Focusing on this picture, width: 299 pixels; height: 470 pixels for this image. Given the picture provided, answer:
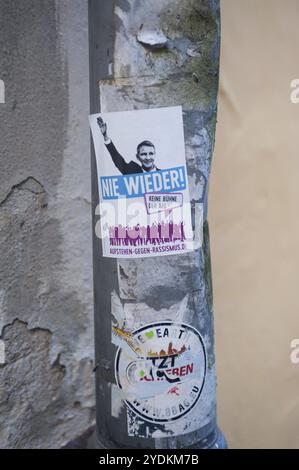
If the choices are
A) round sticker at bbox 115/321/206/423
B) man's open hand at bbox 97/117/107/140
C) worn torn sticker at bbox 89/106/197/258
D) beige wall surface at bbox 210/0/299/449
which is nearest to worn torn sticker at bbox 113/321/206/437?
round sticker at bbox 115/321/206/423

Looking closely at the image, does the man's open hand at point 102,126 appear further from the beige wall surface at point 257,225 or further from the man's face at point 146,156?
the beige wall surface at point 257,225

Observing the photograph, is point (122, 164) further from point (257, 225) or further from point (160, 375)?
point (257, 225)

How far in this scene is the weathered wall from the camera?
6.11 feet

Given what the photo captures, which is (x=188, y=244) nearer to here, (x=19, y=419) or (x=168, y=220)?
(x=168, y=220)

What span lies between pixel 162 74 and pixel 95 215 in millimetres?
466

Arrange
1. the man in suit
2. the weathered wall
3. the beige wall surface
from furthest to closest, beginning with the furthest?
1. the beige wall surface
2. the weathered wall
3. the man in suit

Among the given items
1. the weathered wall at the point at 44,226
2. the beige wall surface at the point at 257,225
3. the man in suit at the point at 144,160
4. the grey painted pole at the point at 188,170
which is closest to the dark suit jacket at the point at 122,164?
the man in suit at the point at 144,160

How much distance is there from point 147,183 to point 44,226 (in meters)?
0.75

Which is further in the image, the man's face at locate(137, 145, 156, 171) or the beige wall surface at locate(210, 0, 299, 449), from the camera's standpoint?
the beige wall surface at locate(210, 0, 299, 449)

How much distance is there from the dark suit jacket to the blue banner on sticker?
0.01 metres

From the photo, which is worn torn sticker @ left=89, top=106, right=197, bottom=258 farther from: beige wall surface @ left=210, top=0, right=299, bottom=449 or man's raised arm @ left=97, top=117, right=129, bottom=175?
beige wall surface @ left=210, top=0, right=299, bottom=449

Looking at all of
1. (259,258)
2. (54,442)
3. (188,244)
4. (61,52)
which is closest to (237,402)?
(259,258)

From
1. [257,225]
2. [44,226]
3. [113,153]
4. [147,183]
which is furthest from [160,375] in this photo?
[257,225]
